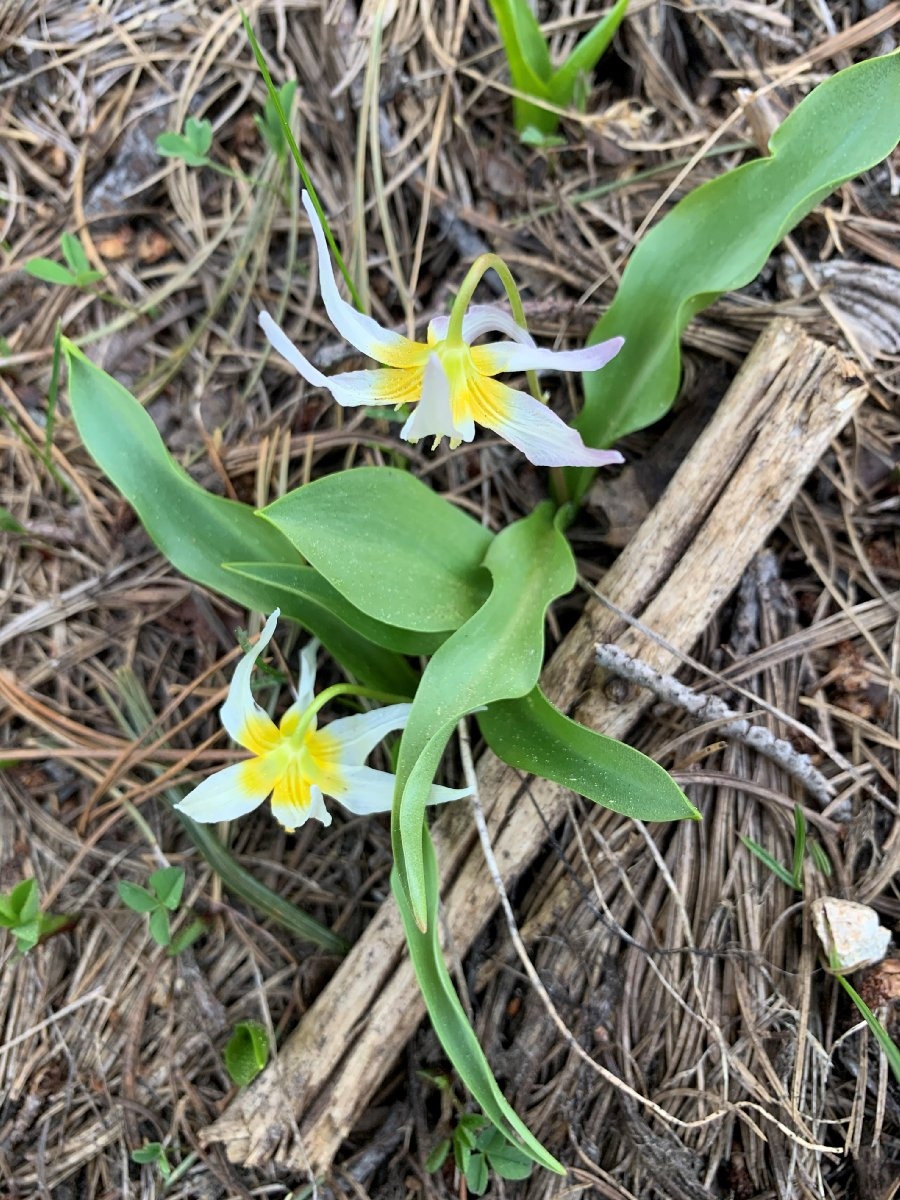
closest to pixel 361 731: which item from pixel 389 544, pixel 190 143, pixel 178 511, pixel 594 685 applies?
pixel 389 544

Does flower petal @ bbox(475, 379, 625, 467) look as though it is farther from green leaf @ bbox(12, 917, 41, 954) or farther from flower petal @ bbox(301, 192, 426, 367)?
green leaf @ bbox(12, 917, 41, 954)

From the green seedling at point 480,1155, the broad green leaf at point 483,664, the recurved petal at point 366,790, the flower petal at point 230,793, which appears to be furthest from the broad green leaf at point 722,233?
the green seedling at point 480,1155

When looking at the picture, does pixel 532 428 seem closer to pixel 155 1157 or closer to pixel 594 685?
pixel 594 685

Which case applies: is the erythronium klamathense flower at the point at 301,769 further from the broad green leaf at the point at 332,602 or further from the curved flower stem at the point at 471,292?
the curved flower stem at the point at 471,292

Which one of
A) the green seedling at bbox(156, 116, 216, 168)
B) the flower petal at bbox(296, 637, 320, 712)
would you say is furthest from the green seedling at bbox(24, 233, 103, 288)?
the flower petal at bbox(296, 637, 320, 712)

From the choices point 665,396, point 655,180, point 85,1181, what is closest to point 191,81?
point 655,180

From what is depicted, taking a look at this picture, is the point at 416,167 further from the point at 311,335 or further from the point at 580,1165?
the point at 580,1165
